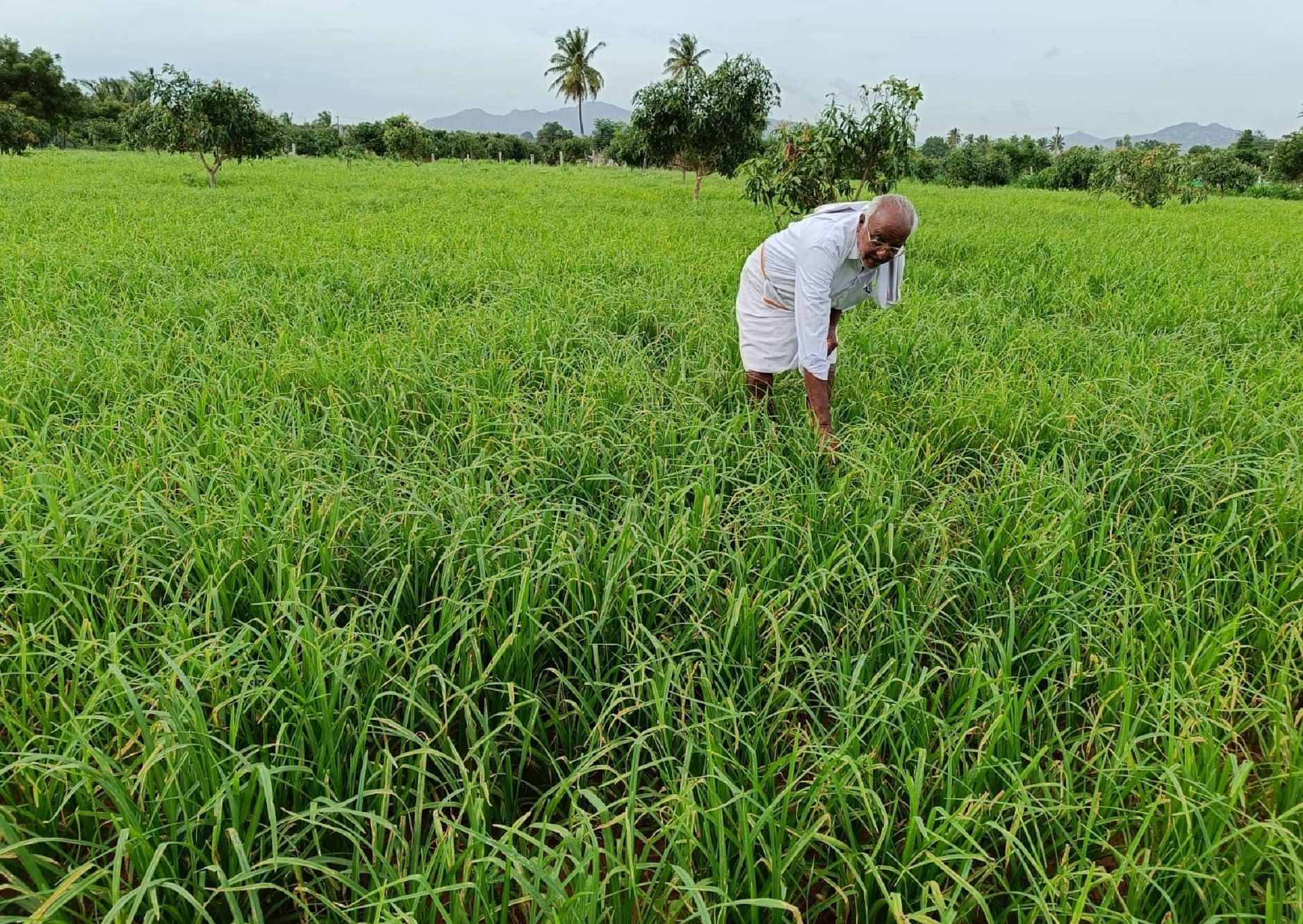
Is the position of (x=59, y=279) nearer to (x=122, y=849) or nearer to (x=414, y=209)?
(x=122, y=849)

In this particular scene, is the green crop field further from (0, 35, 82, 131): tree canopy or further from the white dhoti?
(0, 35, 82, 131): tree canopy

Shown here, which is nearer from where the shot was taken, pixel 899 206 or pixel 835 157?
pixel 899 206

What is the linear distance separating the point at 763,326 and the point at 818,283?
570 millimetres

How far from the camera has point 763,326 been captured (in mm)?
3498

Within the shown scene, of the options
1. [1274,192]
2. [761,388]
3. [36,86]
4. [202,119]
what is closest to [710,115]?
[202,119]

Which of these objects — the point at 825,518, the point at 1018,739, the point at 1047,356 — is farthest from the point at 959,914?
the point at 1047,356

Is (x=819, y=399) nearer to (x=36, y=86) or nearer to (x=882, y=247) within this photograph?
(x=882, y=247)

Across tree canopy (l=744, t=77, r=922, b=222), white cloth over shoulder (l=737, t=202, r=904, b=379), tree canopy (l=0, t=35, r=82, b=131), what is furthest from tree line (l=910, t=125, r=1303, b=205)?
tree canopy (l=0, t=35, r=82, b=131)

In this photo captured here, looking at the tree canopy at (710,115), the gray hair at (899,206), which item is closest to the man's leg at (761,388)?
the gray hair at (899,206)

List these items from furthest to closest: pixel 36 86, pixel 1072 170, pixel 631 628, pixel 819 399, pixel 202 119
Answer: pixel 36 86
pixel 1072 170
pixel 202 119
pixel 819 399
pixel 631 628

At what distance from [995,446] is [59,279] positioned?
21.9 feet

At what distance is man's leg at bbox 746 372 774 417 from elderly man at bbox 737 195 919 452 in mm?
13

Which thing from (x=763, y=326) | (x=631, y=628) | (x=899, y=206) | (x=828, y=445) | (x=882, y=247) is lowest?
(x=631, y=628)

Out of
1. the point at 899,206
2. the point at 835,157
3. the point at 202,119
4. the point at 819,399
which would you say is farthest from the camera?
the point at 202,119
